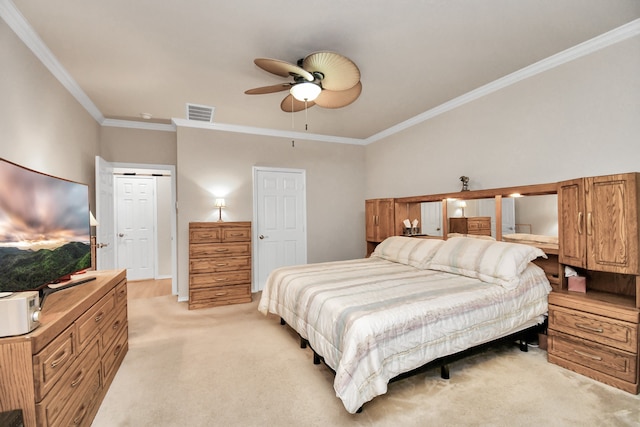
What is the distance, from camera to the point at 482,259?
266 cm

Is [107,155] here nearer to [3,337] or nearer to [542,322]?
[3,337]

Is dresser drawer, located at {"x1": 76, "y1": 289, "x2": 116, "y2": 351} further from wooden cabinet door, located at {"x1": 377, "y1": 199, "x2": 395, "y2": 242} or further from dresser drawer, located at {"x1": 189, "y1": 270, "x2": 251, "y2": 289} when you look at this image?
wooden cabinet door, located at {"x1": 377, "y1": 199, "x2": 395, "y2": 242}

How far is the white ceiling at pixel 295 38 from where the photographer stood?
6.54 feet

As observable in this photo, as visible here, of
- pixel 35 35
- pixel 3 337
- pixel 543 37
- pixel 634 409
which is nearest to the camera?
pixel 3 337

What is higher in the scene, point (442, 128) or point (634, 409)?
point (442, 128)

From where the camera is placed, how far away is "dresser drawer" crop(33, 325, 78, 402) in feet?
3.84

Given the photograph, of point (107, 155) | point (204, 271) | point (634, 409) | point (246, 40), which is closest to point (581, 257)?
point (634, 409)

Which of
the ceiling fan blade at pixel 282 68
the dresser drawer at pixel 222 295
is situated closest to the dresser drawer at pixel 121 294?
the dresser drawer at pixel 222 295

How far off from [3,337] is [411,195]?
439 cm

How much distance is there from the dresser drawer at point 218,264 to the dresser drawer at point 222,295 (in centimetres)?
27

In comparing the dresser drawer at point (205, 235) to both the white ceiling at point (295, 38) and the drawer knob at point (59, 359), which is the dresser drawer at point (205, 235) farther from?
the drawer knob at point (59, 359)

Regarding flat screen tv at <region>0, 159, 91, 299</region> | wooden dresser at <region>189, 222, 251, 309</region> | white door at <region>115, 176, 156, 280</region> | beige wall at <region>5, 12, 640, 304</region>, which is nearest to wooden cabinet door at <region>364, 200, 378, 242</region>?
beige wall at <region>5, 12, 640, 304</region>

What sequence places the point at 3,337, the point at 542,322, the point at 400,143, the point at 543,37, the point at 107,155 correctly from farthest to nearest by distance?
the point at 400,143, the point at 107,155, the point at 542,322, the point at 543,37, the point at 3,337

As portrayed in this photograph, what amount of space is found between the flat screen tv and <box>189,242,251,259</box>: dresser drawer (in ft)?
5.42
